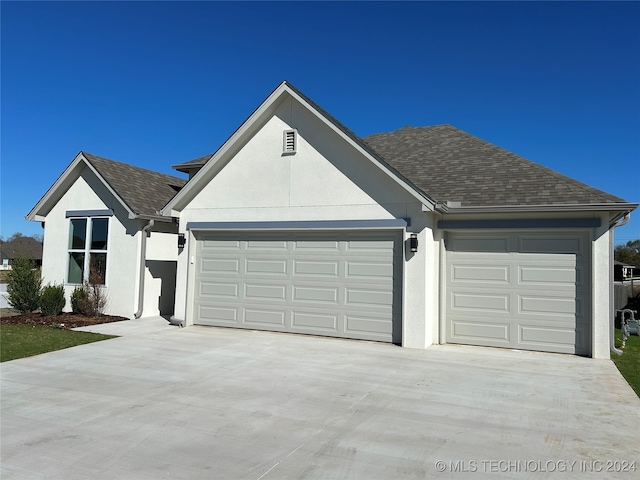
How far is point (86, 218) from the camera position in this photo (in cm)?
1420

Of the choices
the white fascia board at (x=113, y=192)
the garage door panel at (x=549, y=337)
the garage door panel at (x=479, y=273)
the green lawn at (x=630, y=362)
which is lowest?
the green lawn at (x=630, y=362)

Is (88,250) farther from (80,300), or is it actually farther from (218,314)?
(218,314)

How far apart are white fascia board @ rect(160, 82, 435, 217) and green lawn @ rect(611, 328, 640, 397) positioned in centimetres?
448

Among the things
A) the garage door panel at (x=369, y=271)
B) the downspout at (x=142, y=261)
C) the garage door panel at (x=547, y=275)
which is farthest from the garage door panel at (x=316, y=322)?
the downspout at (x=142, y=261)

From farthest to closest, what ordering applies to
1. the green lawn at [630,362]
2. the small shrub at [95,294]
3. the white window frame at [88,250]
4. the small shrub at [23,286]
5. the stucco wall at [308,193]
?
the white window frame at [88,250] < the small shrub at [23,286] < the small shrub at [95,294] < the stucco wall at [308,193] < the green lawn at [630,362]

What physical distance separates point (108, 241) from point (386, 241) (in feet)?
28.9

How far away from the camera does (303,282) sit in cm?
1086

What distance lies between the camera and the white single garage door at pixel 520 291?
29.9 feet

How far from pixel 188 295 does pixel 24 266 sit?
588 cm

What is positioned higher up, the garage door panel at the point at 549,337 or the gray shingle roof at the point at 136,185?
the gray shingle roof at the point at 136,185

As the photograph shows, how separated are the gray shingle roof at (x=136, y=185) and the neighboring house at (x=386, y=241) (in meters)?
0.63

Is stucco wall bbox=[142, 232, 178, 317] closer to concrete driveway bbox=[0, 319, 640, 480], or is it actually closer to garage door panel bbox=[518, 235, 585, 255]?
concrete driveway bbox=[0, 319, 640, 480]

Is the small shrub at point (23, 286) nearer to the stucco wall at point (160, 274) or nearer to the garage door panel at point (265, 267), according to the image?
the stucco wall at point (160, 274)

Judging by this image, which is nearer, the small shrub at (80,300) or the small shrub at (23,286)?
the small shrub at (80,300)
